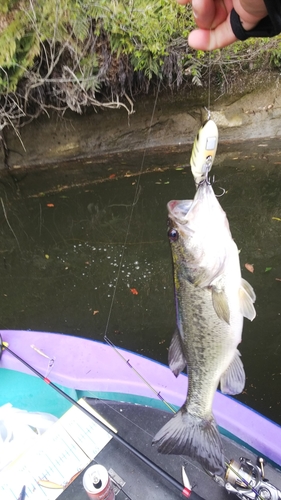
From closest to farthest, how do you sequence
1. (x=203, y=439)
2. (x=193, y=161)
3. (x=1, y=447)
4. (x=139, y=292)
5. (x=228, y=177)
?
(x=193, y=161), (x=203, y=439), (x=1, y=447), (x=139, y=292), (x=228, y=177)

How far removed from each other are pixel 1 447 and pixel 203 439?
139 cm

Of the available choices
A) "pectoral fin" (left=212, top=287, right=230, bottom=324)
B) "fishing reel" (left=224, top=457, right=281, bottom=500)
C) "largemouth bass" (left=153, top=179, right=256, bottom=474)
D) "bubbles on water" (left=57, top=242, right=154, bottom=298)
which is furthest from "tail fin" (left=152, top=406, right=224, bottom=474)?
"bubbles on water" (left=57, top=242, right=154, bottom=298)

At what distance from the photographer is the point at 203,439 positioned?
5.05 ft

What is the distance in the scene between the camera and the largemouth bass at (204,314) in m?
1.49

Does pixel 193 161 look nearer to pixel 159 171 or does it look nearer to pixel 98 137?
pixel 159 171

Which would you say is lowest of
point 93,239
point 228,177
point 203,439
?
point 228,177

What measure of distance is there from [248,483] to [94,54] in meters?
7.32

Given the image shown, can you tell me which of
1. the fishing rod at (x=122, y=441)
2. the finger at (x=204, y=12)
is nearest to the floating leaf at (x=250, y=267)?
the fishing rod at (x=122, y=441)

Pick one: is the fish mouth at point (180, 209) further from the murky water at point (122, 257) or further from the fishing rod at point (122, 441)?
the murky water at point (122, 257)

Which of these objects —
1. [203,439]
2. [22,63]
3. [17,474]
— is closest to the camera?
[203,439]

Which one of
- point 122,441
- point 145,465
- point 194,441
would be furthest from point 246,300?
point 145,465

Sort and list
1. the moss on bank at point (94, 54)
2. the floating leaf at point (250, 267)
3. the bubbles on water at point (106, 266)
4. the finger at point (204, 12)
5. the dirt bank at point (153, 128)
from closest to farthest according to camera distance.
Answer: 1. the finger at point (204, 12)
2. the floating leaf at point (250, 267)
3. the bubbles on water at point (106, 266)
4. the moss on bank at point (94, 54)
5. the dirt bank at point (153, 128)

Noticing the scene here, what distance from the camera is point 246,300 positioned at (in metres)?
1.53

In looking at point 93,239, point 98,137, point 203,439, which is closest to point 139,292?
point 93,239
